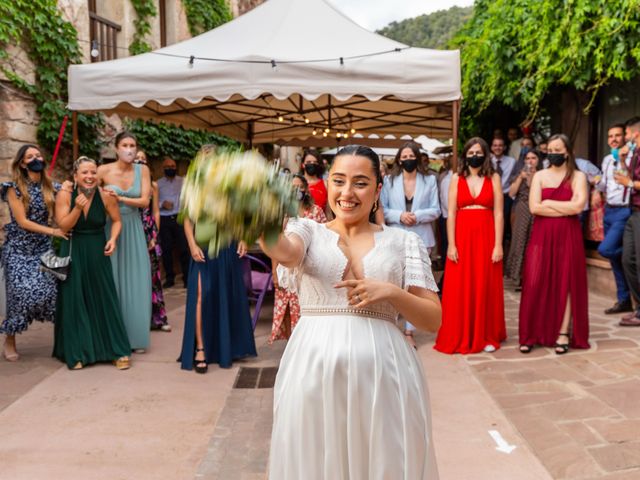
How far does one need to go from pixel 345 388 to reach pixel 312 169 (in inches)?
175

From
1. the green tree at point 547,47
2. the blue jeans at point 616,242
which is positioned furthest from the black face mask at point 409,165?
the green tree at point 547,47

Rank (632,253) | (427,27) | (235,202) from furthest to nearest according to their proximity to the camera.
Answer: (427,27) < (632,253) < (235,202)

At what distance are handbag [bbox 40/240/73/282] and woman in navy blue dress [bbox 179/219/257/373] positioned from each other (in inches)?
41.6

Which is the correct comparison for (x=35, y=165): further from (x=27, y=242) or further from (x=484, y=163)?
(x=484, y=163)

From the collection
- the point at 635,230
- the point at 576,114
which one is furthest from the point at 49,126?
the point at 576,114

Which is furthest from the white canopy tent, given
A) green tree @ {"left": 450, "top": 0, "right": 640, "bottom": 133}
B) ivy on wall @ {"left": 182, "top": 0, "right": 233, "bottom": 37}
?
ivy on wall @ {"left": 182, "top": 0, "right": 233, "bottom": 37}

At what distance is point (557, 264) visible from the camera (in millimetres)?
5766

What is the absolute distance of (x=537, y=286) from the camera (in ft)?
19.1

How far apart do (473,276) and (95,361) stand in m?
3.58

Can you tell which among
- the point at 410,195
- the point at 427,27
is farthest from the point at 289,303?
the point at 427,27

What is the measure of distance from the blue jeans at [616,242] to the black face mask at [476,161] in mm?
2439

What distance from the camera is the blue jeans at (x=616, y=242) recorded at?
23.6 feet

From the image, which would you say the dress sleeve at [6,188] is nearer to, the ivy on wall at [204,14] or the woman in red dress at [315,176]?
the woman in red dress at [315,176]

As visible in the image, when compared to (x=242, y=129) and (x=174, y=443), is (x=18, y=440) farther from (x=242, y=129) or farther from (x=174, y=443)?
(x=242, y=129)
